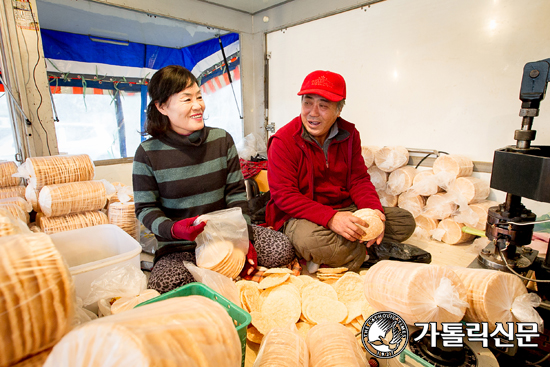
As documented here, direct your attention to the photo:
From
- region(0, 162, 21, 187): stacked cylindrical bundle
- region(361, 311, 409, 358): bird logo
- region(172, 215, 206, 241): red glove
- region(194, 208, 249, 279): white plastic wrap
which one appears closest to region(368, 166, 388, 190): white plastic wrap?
region(194, 208, 249, 279): white plastic wrap

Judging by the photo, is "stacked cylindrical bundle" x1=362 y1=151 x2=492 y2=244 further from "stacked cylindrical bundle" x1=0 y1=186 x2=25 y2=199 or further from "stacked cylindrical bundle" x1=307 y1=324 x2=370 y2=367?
"stacked cylindrical bundle" x1=0 y1=186 x2=25 y2=199

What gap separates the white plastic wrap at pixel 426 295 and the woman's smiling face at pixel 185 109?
134 cm

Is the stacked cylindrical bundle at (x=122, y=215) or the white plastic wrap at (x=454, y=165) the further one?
the white plastic wrap at (x=454, y=165)

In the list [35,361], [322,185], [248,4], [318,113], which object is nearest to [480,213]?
[322,185]

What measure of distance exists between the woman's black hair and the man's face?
0.78m

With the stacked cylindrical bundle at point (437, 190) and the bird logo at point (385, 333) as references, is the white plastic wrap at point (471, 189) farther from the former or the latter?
the bird logo at point (385, 333)

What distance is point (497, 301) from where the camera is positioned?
3.15 feet

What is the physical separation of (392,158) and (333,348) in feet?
7.68

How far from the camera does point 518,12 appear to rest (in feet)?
7.62

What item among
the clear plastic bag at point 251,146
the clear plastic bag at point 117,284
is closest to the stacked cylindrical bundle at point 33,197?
the clear plastic bag at point 117,284

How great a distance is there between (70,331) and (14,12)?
10.6 ft

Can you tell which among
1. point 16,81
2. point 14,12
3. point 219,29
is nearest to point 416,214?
point 219,29

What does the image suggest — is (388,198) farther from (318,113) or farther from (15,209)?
(15,209)

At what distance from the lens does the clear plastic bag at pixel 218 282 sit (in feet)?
4.64
